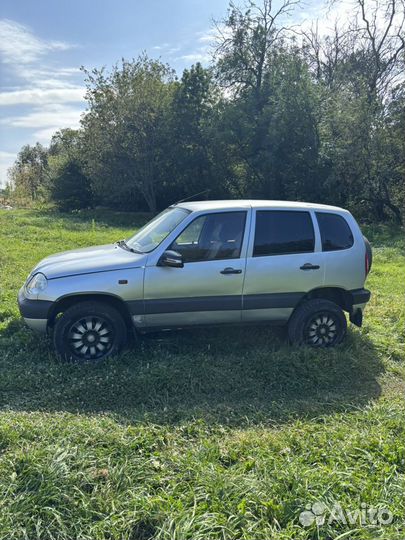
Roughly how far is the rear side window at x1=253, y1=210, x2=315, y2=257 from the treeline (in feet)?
54.2

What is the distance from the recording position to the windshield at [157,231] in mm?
5066

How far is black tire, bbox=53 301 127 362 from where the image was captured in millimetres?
4684

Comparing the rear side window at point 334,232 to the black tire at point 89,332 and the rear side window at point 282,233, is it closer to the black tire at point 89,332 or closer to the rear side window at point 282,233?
the rear side window at point 282,233

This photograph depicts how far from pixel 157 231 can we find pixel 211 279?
3.17ft

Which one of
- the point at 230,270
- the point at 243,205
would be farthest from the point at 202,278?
the point at 243,205

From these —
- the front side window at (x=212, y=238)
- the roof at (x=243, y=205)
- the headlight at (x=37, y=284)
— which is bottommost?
the headlight at (x=37, y=284)

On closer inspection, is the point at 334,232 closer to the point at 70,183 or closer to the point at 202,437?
the point at 202,437

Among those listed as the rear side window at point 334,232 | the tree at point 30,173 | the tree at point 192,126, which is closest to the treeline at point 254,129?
the tree at point 192,126

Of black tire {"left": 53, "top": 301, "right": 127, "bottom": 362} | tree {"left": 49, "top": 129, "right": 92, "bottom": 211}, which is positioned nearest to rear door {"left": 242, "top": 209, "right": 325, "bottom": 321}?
black tire {"left": 53, "top": 301, "right": 127, "bottom": 362}

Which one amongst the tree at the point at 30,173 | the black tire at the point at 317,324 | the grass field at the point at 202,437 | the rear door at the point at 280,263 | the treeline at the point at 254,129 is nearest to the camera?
the grass field at the point at 202,437

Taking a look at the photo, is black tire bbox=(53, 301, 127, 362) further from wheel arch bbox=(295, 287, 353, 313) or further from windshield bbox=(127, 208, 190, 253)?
wheel arch bbox=(295, 287, 353, 313)

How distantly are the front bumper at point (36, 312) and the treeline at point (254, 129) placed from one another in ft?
60.0

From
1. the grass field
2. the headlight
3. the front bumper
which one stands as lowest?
the grass field

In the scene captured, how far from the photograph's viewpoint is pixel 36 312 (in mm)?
4691
